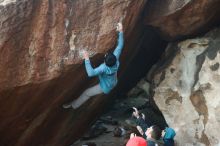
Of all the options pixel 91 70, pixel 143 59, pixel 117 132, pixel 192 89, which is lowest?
pixel 117 132

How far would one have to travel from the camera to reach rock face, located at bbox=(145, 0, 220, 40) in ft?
34.1

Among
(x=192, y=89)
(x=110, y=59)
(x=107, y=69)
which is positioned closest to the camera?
(x=110, y=59)

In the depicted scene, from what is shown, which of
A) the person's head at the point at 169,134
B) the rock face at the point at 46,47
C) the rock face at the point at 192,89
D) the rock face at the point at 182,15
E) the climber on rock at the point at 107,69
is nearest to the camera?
the rock face at the point at 46,47

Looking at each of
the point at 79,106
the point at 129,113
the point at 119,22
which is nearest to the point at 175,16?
the point at 119,22

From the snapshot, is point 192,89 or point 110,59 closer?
point 110,59

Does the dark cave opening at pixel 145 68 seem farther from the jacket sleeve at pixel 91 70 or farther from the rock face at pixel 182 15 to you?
the jacket sleeve at pixel 91 70

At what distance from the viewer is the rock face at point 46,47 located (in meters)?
8.80

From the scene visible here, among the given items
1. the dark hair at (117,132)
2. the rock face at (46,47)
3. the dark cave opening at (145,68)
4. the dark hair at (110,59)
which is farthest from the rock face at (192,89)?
the dark hair at (110,59)

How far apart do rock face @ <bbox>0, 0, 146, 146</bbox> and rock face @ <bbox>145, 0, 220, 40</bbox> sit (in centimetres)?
52

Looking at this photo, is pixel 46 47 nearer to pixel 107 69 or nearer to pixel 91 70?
pixel 91 70

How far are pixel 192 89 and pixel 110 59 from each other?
2.81 meters

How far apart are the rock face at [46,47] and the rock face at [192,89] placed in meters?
1.81

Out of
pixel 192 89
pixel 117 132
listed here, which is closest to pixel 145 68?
pixel 117 132

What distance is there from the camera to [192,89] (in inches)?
439
